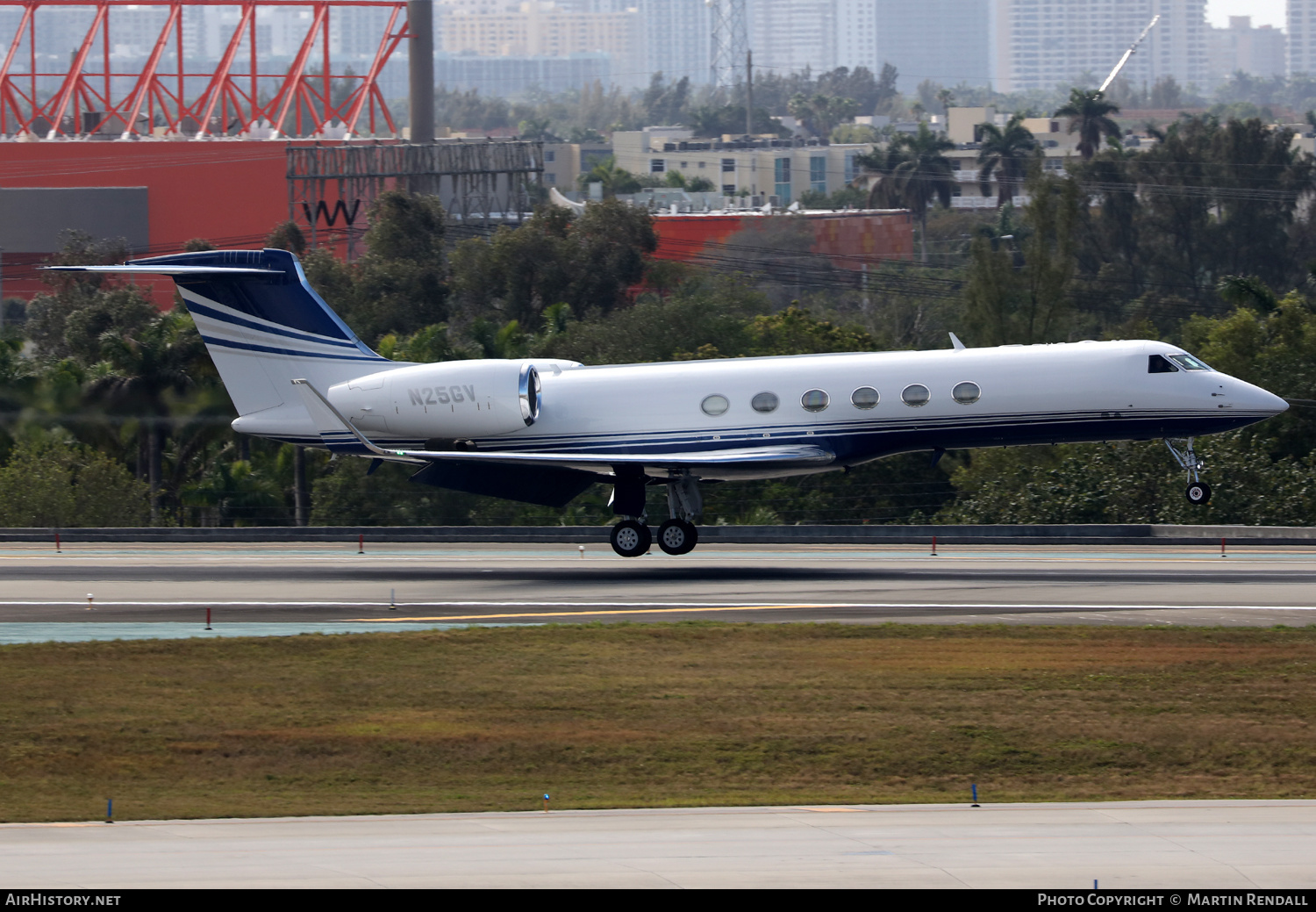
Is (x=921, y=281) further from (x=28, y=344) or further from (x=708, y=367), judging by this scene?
(x=708, y=367)

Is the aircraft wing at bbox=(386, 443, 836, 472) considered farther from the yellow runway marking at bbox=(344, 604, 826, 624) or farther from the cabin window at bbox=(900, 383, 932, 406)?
the yellow runway marking at bbox=(344, 604, 826, 624)

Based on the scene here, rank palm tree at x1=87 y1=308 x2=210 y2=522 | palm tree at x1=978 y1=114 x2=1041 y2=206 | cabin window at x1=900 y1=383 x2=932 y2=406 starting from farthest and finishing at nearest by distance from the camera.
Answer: palm tree at x1=978 y1=114 x2=1041 y2=206 < palm tree at x1=87 y1=308 x2=210 y2=522 < cabin window at x1=900 y1=383 x2=932 y2=406

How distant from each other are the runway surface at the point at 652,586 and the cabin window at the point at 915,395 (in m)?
3.05

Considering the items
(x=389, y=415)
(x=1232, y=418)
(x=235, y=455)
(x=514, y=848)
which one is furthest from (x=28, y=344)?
(x=514, y=848)

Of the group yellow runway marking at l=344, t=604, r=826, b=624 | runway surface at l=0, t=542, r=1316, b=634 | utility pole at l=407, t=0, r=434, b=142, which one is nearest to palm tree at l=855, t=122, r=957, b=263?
utility pole at l=407, t=0, r=434, b=142

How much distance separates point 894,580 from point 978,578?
1461 millimetres

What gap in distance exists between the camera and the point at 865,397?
29.1 meters

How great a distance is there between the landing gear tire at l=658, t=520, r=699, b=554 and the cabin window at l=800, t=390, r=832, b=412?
3.39m

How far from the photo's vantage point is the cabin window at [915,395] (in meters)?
28.9

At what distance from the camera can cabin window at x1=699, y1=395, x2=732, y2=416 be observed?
29734mm

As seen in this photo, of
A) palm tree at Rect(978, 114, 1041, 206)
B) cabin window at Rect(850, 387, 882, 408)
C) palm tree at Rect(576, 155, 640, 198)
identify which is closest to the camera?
cabin window at Rect(850, 387, 882, 408)

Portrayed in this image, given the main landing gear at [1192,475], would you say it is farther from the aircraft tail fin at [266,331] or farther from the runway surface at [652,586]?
the aircraft tail fin at [266,331]

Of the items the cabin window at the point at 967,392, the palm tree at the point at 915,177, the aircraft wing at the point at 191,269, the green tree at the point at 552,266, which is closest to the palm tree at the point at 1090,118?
the palm tree at the point at 915,177

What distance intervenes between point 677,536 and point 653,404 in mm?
2633
